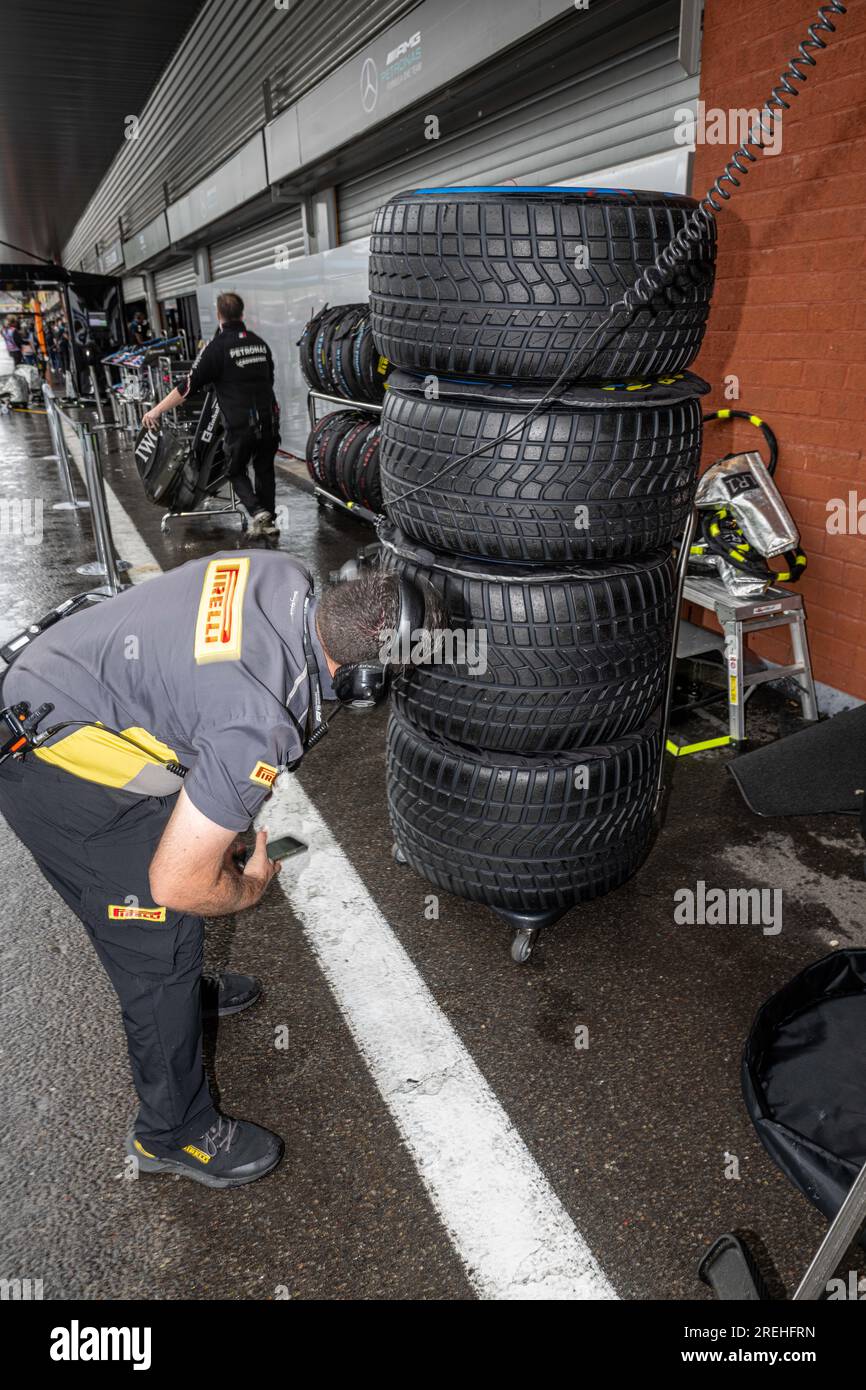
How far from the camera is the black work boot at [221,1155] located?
195 cm

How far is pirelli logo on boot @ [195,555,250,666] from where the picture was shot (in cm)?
160

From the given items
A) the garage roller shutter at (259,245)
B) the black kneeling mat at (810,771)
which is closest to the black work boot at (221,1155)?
the black kneeling mat at (810,771)

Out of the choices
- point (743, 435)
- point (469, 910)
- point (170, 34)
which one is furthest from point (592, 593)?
point (170, 34)

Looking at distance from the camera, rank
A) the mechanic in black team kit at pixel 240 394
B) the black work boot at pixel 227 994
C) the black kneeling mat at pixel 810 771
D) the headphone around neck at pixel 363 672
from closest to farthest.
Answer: the headphone around neck at pixel 363 672
the black work boot at pixel 227 994
the black kneeling mat at pixel 810 771
the mechanic in black team kit at pixel 240 394

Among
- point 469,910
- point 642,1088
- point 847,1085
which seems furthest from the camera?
point 469,910

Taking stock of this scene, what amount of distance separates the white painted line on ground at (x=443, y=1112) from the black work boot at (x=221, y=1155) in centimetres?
33

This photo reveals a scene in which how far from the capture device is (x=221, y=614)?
164 cm

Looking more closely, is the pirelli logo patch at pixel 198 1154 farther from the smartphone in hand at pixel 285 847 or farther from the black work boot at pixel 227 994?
the smartphone in hand at pixel 285 847

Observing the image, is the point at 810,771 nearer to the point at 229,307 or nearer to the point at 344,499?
the point at 344,499

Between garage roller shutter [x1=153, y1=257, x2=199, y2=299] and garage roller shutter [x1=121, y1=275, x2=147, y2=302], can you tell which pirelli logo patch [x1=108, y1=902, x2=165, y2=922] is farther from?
garage roller shutter [x1=121, y1=275, x2=147, y2=302]

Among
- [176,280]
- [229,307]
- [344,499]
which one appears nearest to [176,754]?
[344,499]
